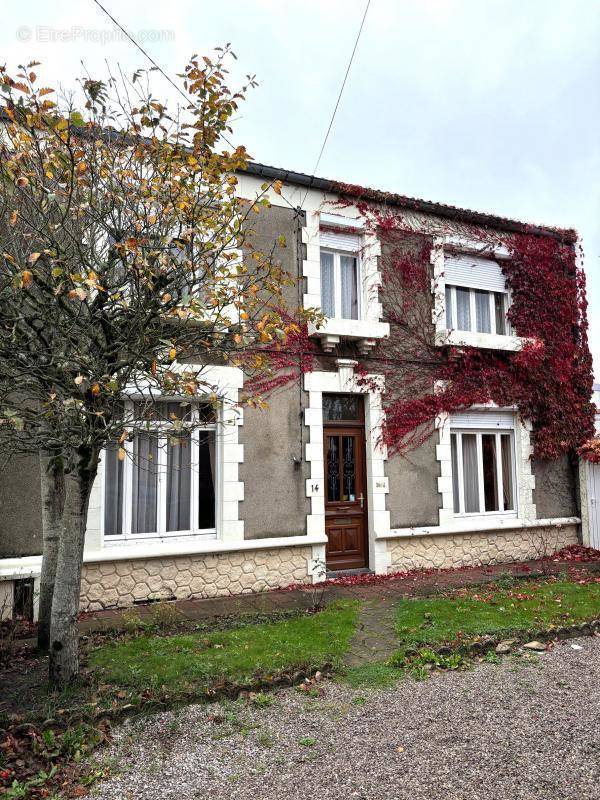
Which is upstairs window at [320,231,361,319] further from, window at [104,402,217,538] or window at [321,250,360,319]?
window at [104,402,217,538]

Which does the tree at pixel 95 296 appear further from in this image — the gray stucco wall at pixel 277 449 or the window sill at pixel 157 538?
the gray stucco wall at pixel 277 449

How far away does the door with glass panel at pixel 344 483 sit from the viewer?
8.90 metres

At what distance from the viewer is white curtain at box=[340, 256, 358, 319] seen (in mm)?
9461

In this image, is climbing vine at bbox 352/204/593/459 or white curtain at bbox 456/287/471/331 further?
white curtain at bbox 456/287/471/331

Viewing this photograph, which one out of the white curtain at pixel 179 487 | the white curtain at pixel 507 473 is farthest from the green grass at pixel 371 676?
the white curtain at pixel 507 473

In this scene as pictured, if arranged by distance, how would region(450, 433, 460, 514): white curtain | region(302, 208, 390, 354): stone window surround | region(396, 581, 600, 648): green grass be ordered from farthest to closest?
region(450, 433, 460, 514): white curtain < region(302, 208, 390, 354): stone window surround < region(396, 581, 600, 648): green grass

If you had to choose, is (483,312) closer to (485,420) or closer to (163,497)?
(485,420)

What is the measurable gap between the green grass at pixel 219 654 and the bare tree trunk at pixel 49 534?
613 mm

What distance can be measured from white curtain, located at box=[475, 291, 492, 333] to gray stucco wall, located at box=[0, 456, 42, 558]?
7936 millimetres

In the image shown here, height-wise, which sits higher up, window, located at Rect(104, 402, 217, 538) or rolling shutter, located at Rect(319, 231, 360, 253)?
rolling shutter, located at Rect(319, 231, 360, 253)

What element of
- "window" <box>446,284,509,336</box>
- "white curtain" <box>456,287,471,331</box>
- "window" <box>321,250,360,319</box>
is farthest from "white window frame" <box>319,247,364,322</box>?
"white curtain" <box>456,287,471,331</box>

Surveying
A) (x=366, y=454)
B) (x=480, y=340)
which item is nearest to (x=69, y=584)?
(x=366, y=454)

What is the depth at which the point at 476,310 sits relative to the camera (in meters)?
10.6

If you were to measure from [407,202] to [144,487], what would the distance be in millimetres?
6423
